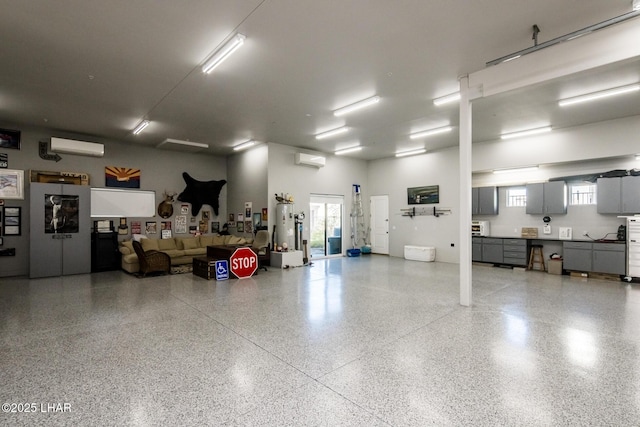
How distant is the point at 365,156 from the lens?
11578 mm

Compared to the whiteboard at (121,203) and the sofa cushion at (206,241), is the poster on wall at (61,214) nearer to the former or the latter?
the whiteboard at (121,203)

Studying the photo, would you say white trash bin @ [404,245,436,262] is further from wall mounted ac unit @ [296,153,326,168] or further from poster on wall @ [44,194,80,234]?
poster on wall @ [44,194,80,234]

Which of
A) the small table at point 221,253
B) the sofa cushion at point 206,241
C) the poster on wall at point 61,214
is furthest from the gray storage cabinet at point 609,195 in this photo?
the poster on wall at point 61,214

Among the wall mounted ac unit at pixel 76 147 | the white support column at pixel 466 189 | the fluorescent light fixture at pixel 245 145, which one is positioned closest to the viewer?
the white support column at pixel 466 189

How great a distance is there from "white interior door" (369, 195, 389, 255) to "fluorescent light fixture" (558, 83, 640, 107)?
6.33m

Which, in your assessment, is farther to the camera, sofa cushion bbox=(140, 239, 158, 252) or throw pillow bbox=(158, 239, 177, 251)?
throw pillow bbox=(158, 239, 177, 251)

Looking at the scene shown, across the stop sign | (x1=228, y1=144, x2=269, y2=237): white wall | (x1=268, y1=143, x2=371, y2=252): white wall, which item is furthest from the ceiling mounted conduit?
(x1=228, y1=144, x2=269, y2=237): white wall

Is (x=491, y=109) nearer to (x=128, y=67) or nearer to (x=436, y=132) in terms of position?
(x=436, y=132)

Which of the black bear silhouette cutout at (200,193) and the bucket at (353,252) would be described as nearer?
the black bear silhouette cutout at (200,193)

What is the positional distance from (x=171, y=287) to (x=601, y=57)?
775 cm

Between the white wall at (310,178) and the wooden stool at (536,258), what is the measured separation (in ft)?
18.0

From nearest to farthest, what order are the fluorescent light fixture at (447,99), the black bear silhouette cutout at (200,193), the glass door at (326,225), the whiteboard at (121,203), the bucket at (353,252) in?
the fluorescent light fixture at (447,99) → the whiteboard at (121,203) → the black bear silhouette cutout at (200,193) → the glass door at (326,225) → the bucket at (353,252)

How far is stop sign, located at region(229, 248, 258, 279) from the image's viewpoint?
7.25 m

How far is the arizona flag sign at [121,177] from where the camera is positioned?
8977 millimetres
